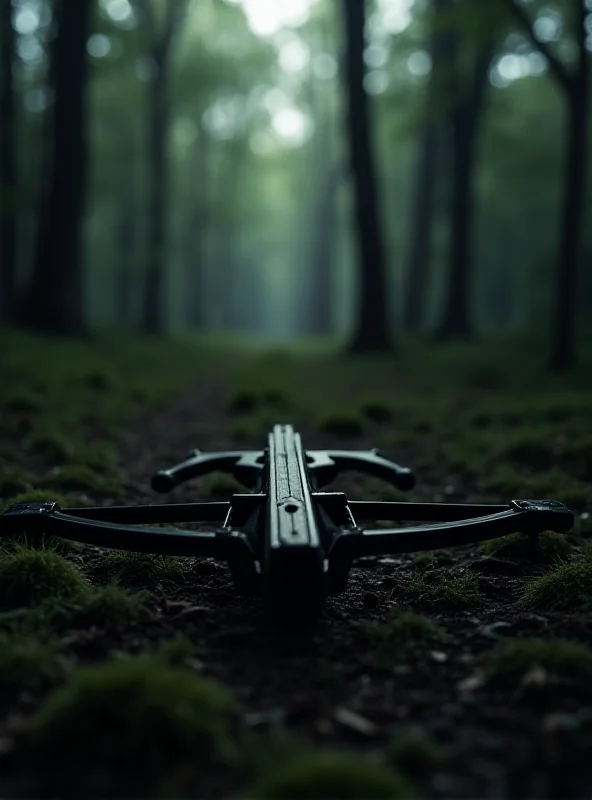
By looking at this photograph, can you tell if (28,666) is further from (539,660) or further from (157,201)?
(157,201)

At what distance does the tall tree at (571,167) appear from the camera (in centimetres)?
1027

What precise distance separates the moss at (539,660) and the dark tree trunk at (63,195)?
12044mm

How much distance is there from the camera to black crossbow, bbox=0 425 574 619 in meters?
2.47

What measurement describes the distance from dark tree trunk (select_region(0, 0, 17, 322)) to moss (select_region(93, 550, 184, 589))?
44.9 feet

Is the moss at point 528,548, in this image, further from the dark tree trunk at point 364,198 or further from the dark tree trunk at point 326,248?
the dark tree trunk at point 326,248

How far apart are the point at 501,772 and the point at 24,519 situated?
207 cm

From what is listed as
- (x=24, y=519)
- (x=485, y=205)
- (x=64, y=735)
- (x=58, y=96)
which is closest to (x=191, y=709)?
(x=64, y=735)

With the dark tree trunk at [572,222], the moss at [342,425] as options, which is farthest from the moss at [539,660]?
the dark tree trunk at [572,222]

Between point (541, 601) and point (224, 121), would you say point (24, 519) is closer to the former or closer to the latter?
point (541, 601)

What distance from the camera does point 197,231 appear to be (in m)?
32.6

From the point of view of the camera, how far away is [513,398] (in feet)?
30.0

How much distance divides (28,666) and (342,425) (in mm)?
5285

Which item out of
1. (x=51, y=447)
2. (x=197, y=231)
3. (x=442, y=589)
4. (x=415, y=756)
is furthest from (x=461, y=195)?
(x=197, y=231)

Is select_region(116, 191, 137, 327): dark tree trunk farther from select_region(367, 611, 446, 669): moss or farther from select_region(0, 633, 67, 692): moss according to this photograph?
select_region(0, 633, 67, 692): moss
